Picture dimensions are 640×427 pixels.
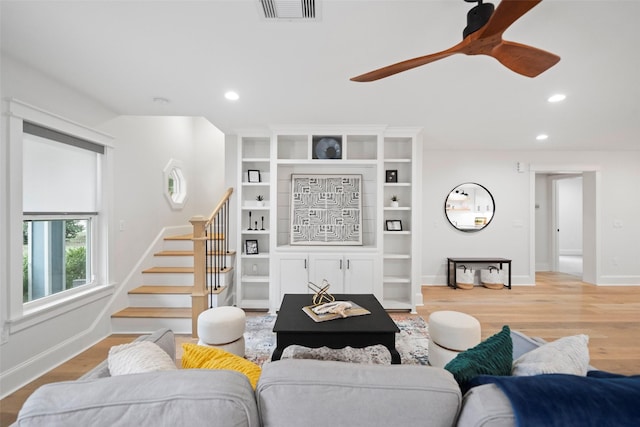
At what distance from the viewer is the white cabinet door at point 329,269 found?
150 inches

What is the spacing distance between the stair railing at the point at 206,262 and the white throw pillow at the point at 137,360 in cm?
211

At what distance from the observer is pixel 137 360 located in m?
1.02

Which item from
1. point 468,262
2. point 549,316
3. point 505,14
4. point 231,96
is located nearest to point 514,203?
point 468,262

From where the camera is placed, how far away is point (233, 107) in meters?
3.17

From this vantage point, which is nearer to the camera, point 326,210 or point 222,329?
point 222,329

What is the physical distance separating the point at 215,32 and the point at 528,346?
261cm

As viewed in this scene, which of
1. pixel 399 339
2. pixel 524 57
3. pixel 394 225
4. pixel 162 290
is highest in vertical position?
pixel 524 57

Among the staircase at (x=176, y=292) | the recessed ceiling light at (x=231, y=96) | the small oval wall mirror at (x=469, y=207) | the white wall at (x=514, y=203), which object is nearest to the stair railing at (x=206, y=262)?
the staircase at (x=176, y=292)

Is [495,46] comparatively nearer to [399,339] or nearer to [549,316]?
[399,339]

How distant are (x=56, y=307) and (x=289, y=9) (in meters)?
3.09

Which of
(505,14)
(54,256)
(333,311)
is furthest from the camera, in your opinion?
(54,256)

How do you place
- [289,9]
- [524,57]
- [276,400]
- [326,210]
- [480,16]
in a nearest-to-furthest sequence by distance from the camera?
1. [276,400]
2. [480,16]
3. [524,57]
4. [289,9]
5. [326,210]

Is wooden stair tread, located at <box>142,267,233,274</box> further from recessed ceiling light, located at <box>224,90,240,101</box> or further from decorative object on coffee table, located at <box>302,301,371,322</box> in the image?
recessed ceiling light, located at <box>224,90,240,101</box>

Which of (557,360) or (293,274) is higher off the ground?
(557,360)
